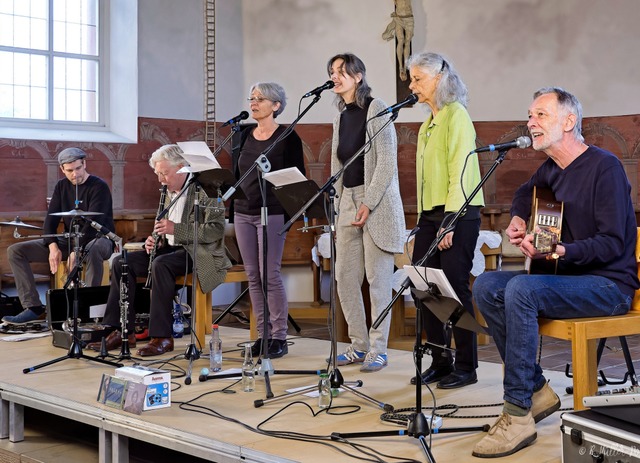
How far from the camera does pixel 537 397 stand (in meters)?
3.45

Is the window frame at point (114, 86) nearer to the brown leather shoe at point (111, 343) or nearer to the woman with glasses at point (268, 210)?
the brown leather shoe at point (111, 343)

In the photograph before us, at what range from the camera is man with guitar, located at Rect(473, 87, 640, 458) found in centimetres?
319

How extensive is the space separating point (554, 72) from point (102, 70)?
505 cm

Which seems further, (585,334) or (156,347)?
(156,347)

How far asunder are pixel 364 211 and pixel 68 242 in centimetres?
310

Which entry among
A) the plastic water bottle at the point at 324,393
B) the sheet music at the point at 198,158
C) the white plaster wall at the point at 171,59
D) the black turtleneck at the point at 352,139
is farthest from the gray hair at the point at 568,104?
the white plaster wall at the point at 171,59

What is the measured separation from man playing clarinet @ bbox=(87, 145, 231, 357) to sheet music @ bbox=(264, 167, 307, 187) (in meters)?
1.36

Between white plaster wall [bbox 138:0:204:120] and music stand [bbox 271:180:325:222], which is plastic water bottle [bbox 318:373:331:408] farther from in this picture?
white plaster wall [bbox 138:0:204:120]

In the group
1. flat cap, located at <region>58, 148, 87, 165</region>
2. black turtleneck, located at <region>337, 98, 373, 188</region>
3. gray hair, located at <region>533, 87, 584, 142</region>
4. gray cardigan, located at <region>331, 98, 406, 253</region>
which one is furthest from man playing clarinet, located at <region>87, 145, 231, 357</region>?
gray hair, located at <region>533, 87, 584, 142</region>

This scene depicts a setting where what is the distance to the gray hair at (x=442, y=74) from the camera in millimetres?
4199

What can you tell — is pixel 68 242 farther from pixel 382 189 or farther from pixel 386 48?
pixel 386 48

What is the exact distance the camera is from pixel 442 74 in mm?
4215

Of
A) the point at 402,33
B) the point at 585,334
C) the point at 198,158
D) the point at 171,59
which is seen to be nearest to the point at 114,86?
the point at 171,59

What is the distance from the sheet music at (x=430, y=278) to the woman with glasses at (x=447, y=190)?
2.83 feet
